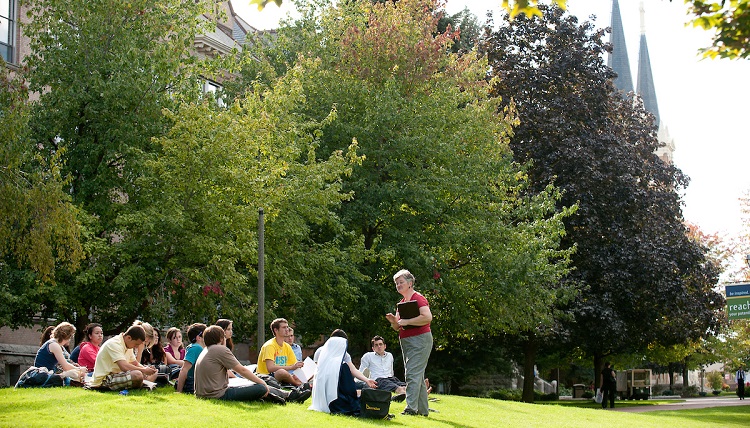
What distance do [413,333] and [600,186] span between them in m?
24.9

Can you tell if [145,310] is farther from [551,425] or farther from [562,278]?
[562,278]

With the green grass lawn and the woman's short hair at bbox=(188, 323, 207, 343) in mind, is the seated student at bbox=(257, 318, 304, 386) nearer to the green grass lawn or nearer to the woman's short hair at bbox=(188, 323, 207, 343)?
the green grass lawn

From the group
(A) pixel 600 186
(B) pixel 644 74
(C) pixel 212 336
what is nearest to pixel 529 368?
(A) pixel 600 186

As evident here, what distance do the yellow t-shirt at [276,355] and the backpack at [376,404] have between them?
8.07ft

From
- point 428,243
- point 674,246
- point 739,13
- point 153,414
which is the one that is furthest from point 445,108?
point 739,13

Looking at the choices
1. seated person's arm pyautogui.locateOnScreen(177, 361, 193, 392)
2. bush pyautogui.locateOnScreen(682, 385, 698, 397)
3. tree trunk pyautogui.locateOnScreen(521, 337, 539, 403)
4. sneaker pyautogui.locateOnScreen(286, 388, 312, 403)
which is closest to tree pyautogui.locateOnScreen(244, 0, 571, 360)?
tree trunk pyautogui.locateOnScreen(521, 337, 539, 403)

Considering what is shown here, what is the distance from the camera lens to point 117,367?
575 inches

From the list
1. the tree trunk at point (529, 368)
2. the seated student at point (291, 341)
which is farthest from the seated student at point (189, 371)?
the tree trunk at point (529, 368)

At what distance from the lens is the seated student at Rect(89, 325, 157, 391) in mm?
14383

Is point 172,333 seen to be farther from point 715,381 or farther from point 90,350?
point 715,381

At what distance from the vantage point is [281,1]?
23.1 feet

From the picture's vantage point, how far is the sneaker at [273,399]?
1421cm

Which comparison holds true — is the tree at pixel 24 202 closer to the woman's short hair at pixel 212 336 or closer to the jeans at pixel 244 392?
the woman's short hair at pixel 212 336

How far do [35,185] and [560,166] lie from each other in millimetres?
23992
